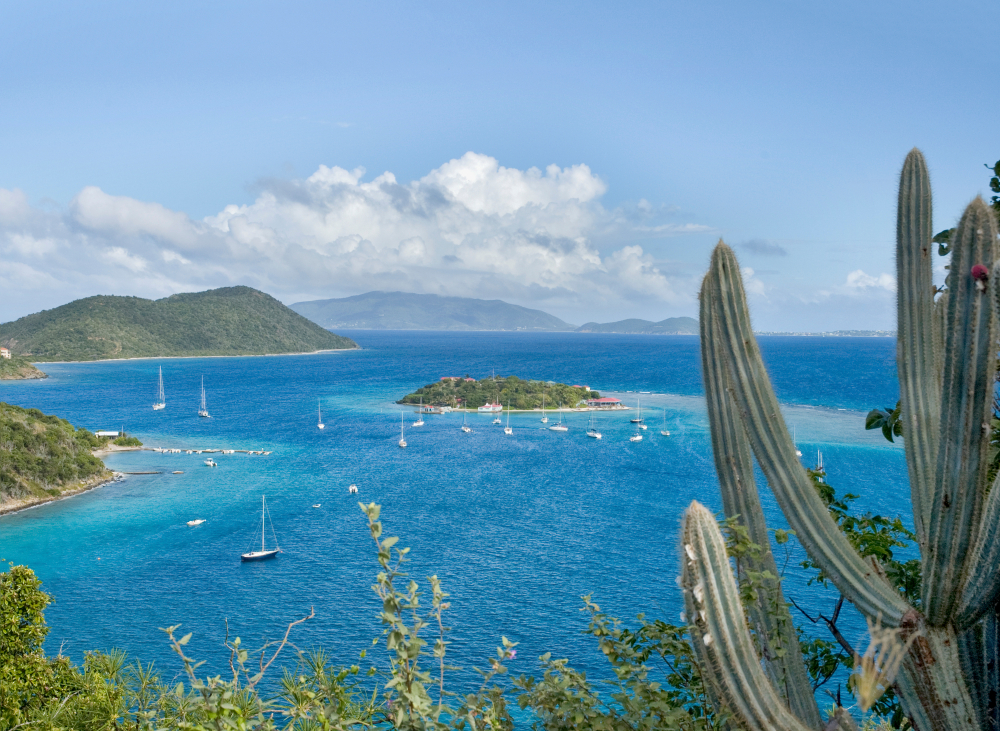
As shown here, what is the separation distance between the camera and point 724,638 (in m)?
2.50

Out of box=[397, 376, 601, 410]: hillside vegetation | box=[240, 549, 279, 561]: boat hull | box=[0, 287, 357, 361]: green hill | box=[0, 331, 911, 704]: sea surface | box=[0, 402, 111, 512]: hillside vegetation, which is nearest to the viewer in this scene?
box=[0, 331, 911, 704]: sea surface

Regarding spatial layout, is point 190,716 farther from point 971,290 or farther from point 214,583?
point 214,583

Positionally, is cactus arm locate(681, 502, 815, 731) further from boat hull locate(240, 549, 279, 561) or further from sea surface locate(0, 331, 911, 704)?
boat hull locate(240, 549, 279, 561)

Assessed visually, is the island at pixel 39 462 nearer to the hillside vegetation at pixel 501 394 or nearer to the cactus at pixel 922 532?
the hillside vegetation at pixel 501 394

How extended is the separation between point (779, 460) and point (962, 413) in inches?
35.0

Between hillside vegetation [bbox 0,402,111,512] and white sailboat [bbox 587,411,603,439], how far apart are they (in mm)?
35621

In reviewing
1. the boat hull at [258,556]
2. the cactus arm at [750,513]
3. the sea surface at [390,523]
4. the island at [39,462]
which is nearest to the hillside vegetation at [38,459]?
the island at [39,462]

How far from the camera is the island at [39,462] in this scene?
38.3 metres

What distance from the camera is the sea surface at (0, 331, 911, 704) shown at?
23.1 m

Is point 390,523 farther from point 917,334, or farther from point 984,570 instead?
point 984,570

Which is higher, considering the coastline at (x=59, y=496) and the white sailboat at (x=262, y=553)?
the coastline at (x=59, y=496)

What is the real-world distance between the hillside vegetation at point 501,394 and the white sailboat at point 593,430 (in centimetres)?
695

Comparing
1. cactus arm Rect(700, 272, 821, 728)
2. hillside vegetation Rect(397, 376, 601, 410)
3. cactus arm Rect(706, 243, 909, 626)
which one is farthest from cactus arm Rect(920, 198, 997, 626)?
hillside vegetation Rect(397, 376, 601, 410)

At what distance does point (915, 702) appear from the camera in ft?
8.93
